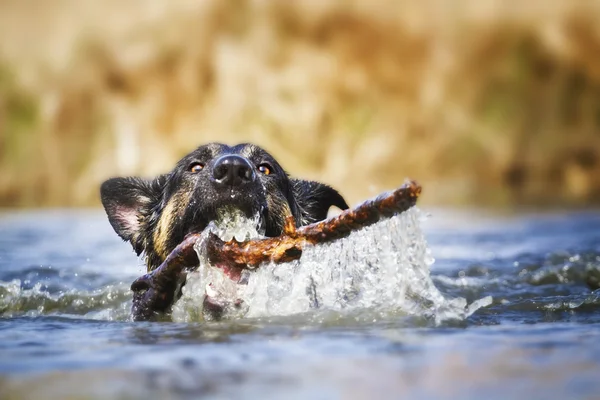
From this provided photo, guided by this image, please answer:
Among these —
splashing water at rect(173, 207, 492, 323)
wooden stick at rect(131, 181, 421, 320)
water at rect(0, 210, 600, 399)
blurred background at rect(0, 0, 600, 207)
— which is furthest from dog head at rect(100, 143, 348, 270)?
blurred background at rect(0, 0, 600, 207)

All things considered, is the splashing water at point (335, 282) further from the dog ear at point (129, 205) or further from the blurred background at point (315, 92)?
the blurred background at point (315, 92)

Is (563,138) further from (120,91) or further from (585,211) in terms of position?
(120,91)

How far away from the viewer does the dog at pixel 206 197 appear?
462 cm

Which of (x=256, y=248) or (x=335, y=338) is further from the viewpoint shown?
(x=256, y=248)

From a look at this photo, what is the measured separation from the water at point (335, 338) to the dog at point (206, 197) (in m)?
0.52

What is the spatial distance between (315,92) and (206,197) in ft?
55.0

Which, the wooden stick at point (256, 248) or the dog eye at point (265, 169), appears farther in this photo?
the dog eye at point (265, 169)

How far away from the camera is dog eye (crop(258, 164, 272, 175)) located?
17.4ft

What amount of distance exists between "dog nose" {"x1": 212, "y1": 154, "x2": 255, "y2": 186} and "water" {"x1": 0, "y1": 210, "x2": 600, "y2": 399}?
1.91ft

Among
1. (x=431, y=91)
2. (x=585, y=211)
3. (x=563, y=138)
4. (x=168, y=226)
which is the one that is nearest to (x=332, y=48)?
(x=431, y=91)

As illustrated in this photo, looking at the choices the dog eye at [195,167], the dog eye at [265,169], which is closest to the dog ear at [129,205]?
the dog eye at [195,167]

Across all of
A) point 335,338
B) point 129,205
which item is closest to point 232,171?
point 335,338

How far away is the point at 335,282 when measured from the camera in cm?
461

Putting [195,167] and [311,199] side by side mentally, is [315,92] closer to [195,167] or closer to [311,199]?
[311,199]
